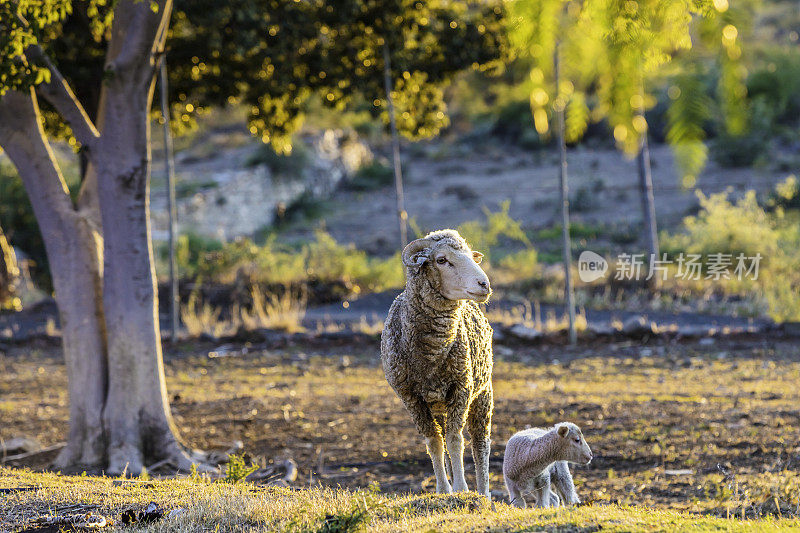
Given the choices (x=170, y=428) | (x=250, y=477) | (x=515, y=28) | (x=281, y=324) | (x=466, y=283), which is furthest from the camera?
(x=281, y=324)

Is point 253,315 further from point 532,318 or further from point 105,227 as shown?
point 105,227

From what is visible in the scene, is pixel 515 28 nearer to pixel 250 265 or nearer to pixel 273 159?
pixel 250 265

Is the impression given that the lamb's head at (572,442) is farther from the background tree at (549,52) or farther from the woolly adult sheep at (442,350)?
the background tree at (549,52)

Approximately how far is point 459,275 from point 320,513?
166 centimetres

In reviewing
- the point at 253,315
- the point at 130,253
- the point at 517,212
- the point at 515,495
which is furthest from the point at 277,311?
the point at 517,212

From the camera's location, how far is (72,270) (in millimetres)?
8875

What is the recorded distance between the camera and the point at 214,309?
61.7 ft

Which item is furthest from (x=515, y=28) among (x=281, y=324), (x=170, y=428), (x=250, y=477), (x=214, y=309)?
(x=214, y=309)

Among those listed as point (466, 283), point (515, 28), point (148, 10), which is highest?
point (148, 10)

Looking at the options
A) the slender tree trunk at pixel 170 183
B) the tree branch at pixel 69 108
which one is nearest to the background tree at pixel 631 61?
the tree branch at pixel 69 108

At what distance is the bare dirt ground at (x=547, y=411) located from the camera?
7.66 meters

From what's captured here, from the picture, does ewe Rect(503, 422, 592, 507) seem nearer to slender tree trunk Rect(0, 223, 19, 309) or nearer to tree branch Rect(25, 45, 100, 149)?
tree branch Rect(25, 45, 100, 149)

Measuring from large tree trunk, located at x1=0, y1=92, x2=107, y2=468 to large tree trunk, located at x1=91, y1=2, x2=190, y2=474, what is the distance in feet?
0.84

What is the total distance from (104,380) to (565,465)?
4.88 m
